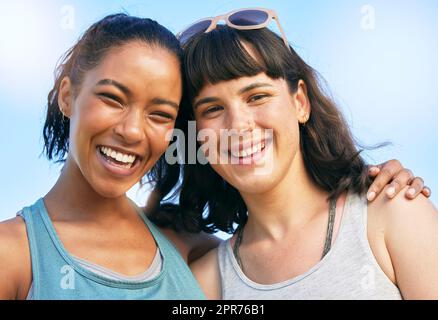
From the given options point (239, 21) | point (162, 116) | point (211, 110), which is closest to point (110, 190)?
point (162, 116)

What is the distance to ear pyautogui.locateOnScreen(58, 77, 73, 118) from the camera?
338 cm

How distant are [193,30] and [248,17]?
0.39 meters

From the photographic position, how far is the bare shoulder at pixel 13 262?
9.32ft

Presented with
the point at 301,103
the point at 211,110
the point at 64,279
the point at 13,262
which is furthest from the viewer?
the point at 301,103

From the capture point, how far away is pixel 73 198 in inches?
133

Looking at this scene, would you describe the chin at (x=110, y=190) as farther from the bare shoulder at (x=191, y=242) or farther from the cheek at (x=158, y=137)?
the bare shoulder at (x=191, y=242)

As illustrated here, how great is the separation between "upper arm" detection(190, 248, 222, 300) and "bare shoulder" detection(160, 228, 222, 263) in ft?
0.31

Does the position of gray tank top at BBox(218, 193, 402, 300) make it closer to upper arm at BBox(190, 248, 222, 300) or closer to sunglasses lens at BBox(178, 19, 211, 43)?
upper arm at BBox(190, 248, 222, 300)

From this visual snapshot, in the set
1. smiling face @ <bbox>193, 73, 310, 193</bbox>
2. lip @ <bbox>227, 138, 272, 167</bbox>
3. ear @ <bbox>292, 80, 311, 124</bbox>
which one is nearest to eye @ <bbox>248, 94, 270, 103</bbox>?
smiling face @ <bbox>193, 73, 310, 193</bbox>

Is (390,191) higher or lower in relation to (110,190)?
lower

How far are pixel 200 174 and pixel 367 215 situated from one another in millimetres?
1408

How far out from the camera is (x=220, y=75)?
3525 millimetres

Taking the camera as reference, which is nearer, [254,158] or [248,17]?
[254,158]

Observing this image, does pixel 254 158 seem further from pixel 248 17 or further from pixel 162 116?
pixel 248 17
